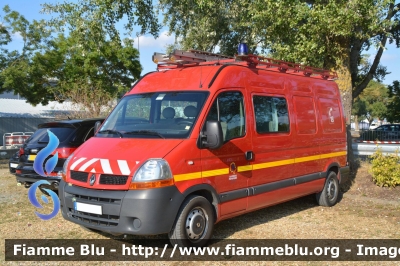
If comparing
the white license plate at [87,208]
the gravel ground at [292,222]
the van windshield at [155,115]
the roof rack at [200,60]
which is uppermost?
the roof rack at [200,60]

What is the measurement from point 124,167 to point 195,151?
96cm

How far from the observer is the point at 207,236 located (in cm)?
603

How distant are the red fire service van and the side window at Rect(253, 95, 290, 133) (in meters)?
0.02

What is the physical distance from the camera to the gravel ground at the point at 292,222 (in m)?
6.75

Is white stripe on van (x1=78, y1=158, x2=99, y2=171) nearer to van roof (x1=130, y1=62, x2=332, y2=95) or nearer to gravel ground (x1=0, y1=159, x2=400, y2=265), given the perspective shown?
gravel ground (x1=0, y1=159, x2=400, y2=265)

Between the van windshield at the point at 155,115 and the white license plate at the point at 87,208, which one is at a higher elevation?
the van windshield at the point at 155,115

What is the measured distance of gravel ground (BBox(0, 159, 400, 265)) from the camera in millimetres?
6754

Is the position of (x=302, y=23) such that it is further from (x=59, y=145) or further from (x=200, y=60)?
(x=59, y=145)

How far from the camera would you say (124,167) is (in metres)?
5.45

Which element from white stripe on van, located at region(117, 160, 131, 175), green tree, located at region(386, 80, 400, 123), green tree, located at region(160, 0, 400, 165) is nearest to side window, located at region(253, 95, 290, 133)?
white stripe on van, located at region(117, 160, 131, 175)

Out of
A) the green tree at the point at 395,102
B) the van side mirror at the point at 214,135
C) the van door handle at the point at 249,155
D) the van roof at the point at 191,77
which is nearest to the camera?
the van side mirror at the point at 214,135

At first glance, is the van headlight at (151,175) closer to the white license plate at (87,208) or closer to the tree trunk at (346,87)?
the white license plate at (87,208)

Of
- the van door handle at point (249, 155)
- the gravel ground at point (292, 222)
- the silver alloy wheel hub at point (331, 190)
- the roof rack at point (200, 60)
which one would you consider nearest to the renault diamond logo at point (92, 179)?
the gravel ground at point (292, 222)

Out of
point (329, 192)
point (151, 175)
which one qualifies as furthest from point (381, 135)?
point (151, 175)
